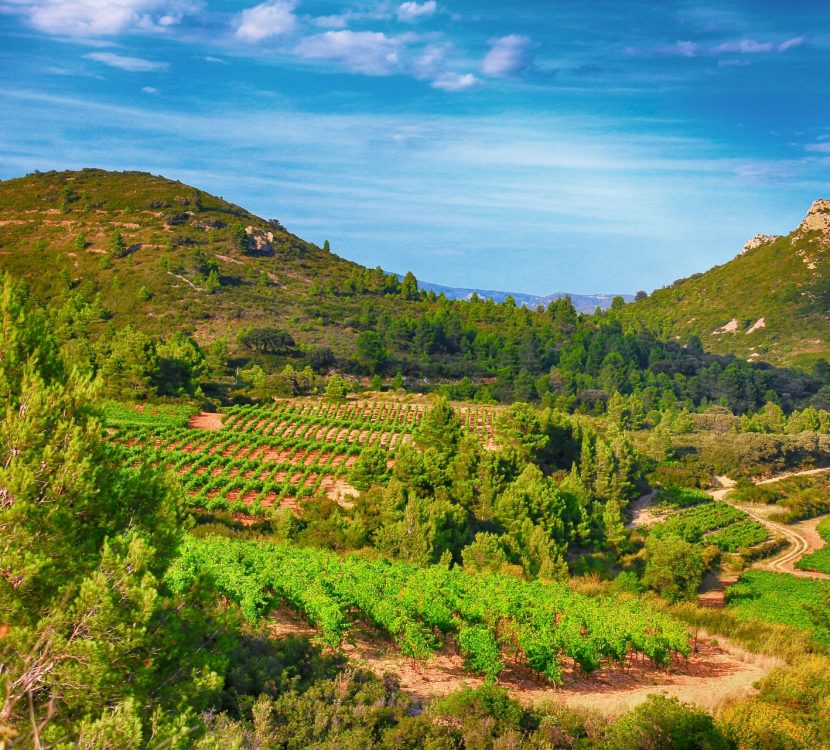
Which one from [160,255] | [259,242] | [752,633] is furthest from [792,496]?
[259,242]

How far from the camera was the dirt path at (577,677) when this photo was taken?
15578mm

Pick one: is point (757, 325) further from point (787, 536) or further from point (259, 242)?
point (259, 242)

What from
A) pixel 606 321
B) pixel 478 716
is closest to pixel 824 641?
pixel 478 716

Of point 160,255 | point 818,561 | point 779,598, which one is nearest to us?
point 779,598

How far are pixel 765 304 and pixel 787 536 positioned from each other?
115 metres

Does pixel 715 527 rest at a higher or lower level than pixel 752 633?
lower

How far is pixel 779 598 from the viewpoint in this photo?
32812 millimetres

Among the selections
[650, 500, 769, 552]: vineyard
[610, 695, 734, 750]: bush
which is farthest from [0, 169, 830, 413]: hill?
[610, 695, 734, 750]: bush

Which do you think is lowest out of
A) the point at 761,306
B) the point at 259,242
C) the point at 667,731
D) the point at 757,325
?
the point at 667,731

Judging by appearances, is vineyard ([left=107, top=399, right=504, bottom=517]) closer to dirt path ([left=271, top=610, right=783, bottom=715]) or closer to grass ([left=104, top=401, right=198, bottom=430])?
grass ([left=104, top=401, right=198, bottom=430])

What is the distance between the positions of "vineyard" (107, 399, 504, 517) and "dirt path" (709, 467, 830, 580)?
22370 mm

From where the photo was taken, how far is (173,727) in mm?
7711

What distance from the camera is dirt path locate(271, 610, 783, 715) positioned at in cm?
1558

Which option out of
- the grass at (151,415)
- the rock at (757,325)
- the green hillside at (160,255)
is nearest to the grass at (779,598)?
the grass at (151,415)
